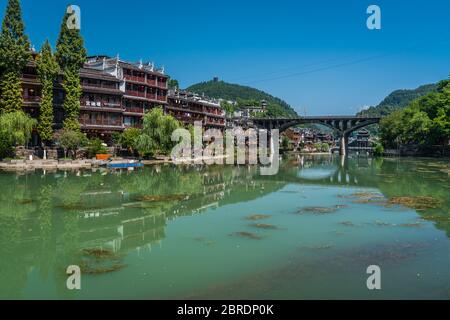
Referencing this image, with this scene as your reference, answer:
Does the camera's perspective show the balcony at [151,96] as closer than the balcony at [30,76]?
No

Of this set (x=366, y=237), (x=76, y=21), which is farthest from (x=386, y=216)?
(x=76, y=21)

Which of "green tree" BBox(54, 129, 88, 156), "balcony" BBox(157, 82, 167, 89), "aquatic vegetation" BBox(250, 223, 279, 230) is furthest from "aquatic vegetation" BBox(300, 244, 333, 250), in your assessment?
"balcony" BBox(157, 82, 167, 89)

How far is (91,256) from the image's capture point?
15.8 metres

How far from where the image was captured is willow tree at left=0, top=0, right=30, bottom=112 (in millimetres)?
52812

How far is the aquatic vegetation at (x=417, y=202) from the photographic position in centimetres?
2811

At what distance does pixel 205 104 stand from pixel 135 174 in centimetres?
5859

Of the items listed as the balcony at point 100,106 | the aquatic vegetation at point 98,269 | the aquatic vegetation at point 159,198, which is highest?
the balcony at point 100,106

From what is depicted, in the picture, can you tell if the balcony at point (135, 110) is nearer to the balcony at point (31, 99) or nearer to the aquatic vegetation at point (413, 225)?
the balcony at point (31, 99)

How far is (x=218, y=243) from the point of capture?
59.0ft

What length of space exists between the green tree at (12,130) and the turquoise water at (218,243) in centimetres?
1763

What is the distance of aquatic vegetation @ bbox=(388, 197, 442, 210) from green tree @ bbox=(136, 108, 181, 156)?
38795 millimetres

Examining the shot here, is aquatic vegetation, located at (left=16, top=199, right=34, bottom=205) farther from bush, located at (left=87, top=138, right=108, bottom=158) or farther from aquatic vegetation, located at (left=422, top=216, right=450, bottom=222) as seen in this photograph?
bush, located at (left=87, top=138, right=108, bottom=158)

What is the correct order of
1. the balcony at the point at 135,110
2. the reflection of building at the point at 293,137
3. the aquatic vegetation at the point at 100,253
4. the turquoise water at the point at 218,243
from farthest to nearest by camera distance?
1. the reflection of building at the point at 293,137
2. the balcony at the point at 135,110
3. the aquatic vegetation at the point at 100,253
4. the turquoise water at the point at 218,243

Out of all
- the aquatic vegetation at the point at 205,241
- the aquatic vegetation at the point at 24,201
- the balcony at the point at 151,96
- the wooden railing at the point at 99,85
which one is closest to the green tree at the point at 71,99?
the wooden railing at the point at 99,85
